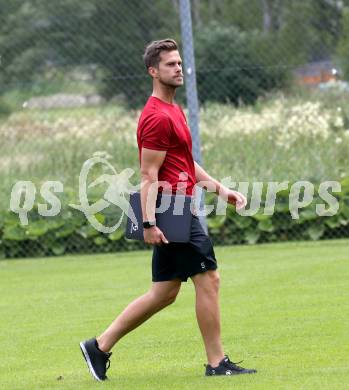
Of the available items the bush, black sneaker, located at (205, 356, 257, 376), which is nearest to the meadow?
the bush

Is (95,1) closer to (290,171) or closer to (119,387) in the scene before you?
(290,171)

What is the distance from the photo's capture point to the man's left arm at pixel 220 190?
6316 mm

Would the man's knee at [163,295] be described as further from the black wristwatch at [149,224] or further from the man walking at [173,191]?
the black wristwatch at [149,224]

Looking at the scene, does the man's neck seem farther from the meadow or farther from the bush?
the bush

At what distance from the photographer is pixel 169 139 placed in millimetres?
6031

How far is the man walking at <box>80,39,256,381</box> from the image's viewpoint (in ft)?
A: 19.7

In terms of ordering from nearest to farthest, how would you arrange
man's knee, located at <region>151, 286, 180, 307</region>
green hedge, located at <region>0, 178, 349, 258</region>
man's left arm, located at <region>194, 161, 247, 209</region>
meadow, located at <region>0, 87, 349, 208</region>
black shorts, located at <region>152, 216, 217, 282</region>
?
black shorts, located at <region>152, 216, 217, 282</region> < man's knee, located at <region>151, 286, 180, 307</region> < man's left arm, located at <region>194, 161, 247, 209</region> < green hedge, located at <region>0, 178, 349, 258</region> < meadow, located at <region>0, 87, 349, 208</region>

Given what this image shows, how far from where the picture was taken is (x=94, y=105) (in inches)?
551

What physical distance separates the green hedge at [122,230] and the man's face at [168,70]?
278 inches

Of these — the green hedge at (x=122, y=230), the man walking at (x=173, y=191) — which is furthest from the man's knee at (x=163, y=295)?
the green hedge at (x=122, y=230)

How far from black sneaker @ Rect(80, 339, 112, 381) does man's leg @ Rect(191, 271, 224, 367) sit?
57 cm

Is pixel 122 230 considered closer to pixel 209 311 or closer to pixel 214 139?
pixel 214 139

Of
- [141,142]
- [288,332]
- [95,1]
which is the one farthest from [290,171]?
[141,142]

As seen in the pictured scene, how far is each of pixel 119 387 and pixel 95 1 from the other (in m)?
9.03
